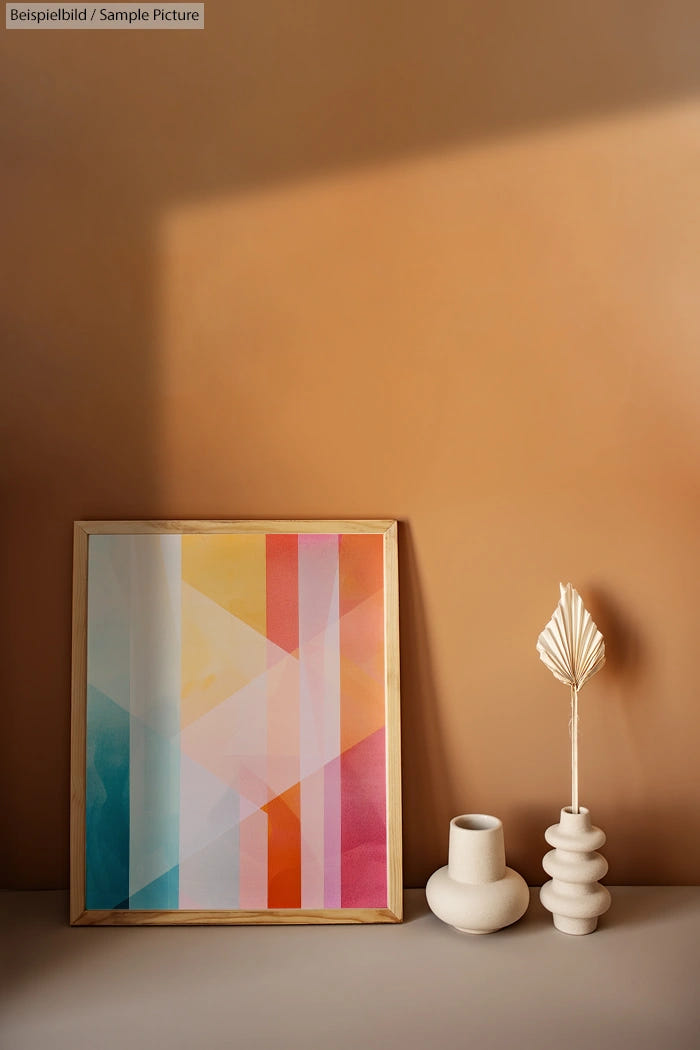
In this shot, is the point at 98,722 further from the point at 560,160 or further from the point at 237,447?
the point at 560,160

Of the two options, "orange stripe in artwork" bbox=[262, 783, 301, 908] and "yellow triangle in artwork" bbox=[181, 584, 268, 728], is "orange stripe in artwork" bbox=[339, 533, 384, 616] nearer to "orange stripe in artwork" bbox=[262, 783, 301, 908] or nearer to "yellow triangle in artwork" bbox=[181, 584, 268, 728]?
"yellow triangle in artwork" bbox=[181, 584, 268, 728]

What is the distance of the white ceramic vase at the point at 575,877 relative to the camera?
1.23 meters

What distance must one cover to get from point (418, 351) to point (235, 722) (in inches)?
28.2

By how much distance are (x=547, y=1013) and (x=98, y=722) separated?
81cm

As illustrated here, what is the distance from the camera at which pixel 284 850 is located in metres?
1.34

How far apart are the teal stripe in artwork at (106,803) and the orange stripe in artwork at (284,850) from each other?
0.79 feet

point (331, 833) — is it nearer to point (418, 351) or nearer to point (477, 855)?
point (477, 855)

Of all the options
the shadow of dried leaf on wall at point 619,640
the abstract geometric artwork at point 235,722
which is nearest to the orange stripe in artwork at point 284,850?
the abstract geometric artwork at point 235,722

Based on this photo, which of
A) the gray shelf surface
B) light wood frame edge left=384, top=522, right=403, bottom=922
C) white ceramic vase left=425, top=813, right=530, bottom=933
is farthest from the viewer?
light wood frame edge left=384, top=522, right=403, bottom=922

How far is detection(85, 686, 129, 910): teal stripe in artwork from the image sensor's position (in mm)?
1320

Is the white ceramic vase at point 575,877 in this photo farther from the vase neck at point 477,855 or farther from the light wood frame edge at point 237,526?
the light wood frame edge at point 237,526

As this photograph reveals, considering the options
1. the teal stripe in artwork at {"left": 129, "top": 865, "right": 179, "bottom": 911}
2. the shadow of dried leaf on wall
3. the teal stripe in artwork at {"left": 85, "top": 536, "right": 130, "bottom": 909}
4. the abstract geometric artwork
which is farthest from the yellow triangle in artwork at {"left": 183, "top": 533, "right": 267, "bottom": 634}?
the shadow of dried leaf on wall

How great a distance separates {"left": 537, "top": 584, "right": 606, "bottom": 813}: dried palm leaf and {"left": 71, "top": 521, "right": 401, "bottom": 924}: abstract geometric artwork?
262mm

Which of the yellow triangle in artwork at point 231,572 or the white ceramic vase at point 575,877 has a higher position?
the yellow triangle in artwork at point 231,572
